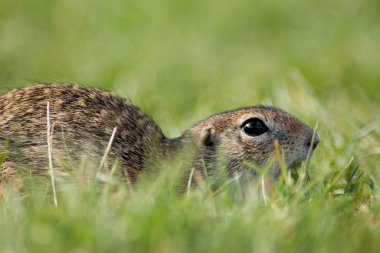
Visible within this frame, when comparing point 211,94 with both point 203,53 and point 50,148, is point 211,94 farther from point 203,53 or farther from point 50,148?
point 50,148

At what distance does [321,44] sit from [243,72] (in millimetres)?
1159

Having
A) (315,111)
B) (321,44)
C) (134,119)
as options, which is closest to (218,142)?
(134,119)

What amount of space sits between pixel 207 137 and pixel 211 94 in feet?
9.45

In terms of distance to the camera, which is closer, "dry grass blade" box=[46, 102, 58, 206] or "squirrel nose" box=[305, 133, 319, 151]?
"dry grass blade" box=[46, 102, 58, 206]

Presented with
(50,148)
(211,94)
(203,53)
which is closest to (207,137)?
(50,148)

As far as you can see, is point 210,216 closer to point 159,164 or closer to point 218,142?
point 159,164

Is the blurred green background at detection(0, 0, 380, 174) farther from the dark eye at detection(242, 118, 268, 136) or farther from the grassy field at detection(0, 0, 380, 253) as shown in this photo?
the dark eye at detection(242, 118, 268, 136)

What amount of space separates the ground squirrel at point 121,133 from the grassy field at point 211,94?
10.6 inches

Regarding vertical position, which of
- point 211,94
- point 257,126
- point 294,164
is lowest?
point 294,164

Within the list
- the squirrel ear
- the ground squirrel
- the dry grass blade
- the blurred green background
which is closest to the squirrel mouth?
the ground squirrel

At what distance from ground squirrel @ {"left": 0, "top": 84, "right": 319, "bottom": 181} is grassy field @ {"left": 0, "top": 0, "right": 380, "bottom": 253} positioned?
27 cm

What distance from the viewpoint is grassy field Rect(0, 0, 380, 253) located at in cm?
355

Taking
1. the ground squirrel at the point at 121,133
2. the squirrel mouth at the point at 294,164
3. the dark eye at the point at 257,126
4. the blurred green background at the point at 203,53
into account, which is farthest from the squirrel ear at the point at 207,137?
the blurred green background at the point at 203,53

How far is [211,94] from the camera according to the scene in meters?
8.44
